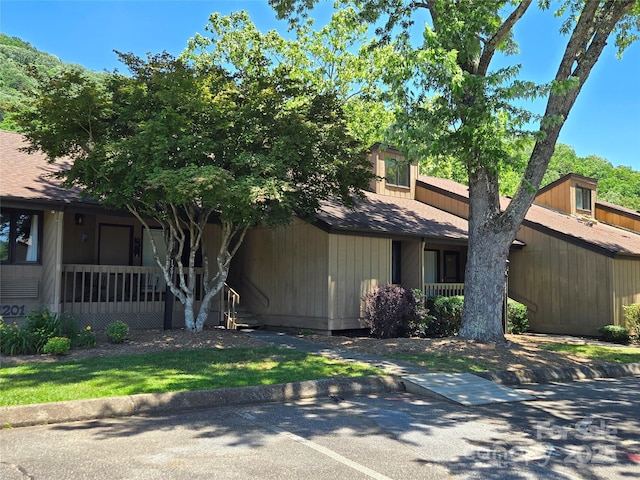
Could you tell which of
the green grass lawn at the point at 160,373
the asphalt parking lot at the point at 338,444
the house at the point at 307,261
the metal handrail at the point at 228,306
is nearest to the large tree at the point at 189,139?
the house at the point at 307,261

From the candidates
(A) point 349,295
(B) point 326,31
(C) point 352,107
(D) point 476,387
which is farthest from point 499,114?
(B) point 326,31

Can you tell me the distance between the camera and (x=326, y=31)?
33500mm

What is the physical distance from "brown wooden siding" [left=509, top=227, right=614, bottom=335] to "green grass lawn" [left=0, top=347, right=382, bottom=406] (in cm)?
1150

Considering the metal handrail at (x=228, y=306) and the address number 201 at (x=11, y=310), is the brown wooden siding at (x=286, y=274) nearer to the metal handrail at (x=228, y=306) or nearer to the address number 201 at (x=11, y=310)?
the metal handrail at (x=228, y=306)

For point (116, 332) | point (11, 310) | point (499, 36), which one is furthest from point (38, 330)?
point (499, 36)

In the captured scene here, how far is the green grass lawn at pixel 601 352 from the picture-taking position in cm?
1239

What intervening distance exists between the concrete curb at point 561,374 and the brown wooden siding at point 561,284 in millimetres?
6373

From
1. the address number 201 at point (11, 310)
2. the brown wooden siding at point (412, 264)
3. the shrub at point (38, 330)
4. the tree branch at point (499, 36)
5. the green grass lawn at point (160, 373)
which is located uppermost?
the tree branch at point (499, 36)

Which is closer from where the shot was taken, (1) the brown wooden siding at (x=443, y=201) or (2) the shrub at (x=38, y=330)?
(2) the shrub at (x=38, y=330)

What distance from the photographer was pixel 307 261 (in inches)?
599

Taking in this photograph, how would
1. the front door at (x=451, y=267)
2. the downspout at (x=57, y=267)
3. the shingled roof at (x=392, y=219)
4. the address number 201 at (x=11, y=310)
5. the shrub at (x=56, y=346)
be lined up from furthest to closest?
the front door at (x=451, y=267) → the shingled roof at (x=392, y=219) → the downspout at (x=57, y=267) → the address number 201 at (x=11, y=310) → the shrub at (x=56, y=346)

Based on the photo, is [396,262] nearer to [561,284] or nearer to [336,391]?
[561,284]

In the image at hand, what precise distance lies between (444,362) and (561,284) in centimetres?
1025

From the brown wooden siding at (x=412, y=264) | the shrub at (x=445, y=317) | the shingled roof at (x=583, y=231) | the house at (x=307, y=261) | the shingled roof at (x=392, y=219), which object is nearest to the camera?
the house at (x=307, y=261)
